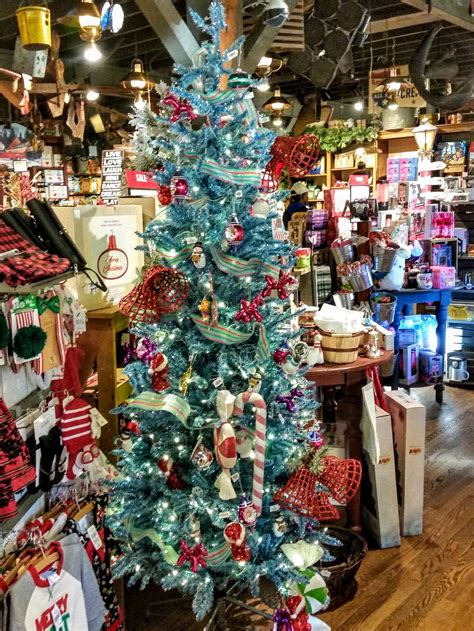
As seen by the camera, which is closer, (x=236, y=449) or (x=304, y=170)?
(x=236, y=449)

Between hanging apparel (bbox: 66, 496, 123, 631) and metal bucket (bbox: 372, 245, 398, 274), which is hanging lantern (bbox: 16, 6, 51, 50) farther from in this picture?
hanging apparel (bbox: 66, 496, 123, 631)

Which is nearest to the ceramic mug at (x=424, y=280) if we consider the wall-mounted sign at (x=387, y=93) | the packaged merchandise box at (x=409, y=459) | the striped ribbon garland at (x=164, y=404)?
the packaged merchandise box at (x=409, y=459)

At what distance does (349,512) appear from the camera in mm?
3285

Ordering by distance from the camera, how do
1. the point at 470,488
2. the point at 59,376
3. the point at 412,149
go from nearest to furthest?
the point at 59,376 < the point at 470,488 < the point at 412,149

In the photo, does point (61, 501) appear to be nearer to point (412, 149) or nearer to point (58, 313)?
point (58, 313)

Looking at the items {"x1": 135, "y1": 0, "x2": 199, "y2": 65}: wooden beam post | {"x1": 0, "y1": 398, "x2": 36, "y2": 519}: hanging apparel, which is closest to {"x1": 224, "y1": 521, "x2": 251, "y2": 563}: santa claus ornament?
{"x1": 0, "y1": 398, "x2": 36, "y2": 519}: hanging apparel

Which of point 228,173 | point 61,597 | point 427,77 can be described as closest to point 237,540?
point 61,597

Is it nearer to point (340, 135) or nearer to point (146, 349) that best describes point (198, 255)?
point (146, 349)

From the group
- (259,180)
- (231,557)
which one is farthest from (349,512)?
(259,180)

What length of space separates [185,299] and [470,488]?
2.53m

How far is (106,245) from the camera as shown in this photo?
8.69 feet

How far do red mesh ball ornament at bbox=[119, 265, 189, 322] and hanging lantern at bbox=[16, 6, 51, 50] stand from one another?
238cm

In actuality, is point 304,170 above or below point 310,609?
above

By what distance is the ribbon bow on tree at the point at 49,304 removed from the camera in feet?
6.74
